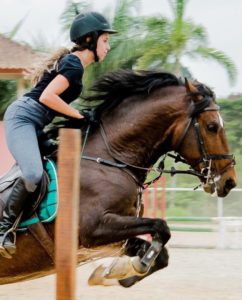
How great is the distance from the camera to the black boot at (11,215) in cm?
540

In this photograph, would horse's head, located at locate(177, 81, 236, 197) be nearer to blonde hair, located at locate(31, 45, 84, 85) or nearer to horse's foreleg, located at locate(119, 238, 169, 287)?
horse's foreleg, located at locate(119, 238, 169, 287)

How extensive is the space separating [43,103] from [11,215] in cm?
86

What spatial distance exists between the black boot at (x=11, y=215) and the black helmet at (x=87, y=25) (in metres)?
1.18

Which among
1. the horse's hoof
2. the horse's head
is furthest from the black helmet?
the horse's hoof

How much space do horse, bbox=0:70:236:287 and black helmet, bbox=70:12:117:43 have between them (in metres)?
0.51

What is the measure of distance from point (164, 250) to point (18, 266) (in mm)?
1114

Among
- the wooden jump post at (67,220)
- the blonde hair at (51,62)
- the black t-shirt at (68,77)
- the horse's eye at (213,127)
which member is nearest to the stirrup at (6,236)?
the black t-shirt at (68,77)

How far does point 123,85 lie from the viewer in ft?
19.6

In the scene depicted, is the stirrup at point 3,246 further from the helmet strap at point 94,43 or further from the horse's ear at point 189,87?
the horse's ear at point 189,87

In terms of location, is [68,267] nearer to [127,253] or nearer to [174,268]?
[127,253]

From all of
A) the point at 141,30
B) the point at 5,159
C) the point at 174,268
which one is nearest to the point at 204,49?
the point at 141,30

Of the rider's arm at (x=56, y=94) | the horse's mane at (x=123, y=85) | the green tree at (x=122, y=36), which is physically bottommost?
the green tree at (x=122, y=36)

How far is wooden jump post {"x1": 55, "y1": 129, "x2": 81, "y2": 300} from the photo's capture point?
341cm

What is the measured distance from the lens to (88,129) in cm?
584
